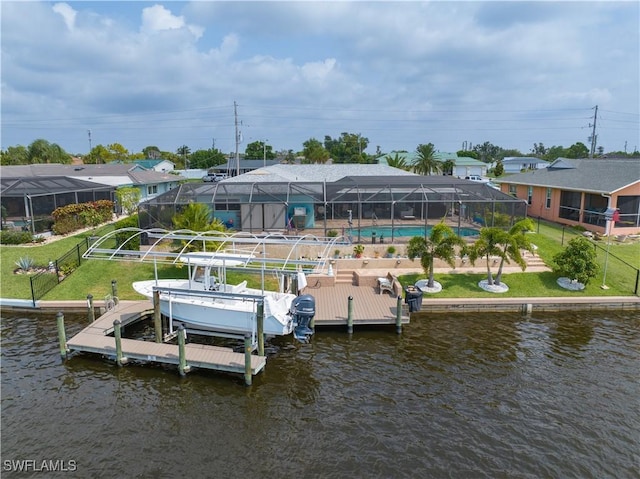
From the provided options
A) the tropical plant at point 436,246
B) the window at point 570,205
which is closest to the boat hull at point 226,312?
the tropical plant at point 436,246

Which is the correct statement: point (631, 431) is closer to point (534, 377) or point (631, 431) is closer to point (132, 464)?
point (534, 377)

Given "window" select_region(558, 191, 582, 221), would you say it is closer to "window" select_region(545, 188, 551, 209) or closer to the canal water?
"window" select_region(545, 188, 551, 209)

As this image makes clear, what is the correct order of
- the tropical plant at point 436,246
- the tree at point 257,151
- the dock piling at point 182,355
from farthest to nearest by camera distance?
the tree at point 257,151 → the tropical plant at point 436,246 → the dock piling at point 182,355

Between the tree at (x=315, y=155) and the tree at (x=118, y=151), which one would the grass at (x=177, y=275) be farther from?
the tree at (x=118, y=151)

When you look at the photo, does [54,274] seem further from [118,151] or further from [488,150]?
[488,150]

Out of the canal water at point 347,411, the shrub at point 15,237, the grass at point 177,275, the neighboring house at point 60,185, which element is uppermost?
the neighboring house at point 60,185

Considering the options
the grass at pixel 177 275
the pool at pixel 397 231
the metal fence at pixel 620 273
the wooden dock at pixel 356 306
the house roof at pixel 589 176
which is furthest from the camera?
the house roof at pixel 589 176

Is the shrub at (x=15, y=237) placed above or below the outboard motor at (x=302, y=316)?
above
